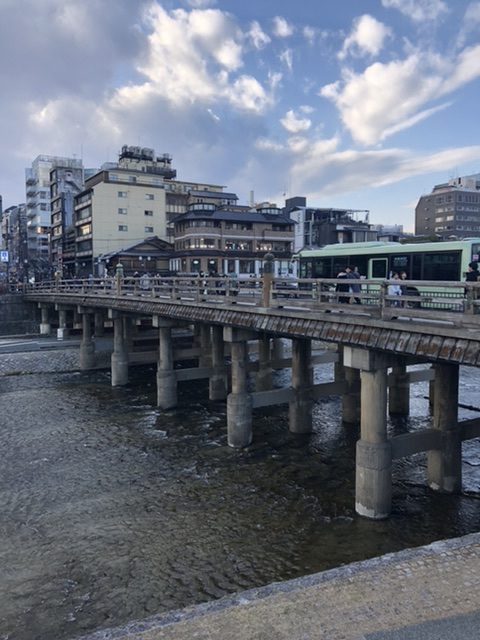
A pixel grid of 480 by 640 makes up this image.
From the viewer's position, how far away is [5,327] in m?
53.4

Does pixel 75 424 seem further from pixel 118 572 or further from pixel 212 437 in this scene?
pixel 118 572

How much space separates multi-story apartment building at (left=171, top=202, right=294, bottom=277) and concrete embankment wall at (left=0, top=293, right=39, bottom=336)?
800 inches

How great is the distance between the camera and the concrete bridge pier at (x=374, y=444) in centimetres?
1212

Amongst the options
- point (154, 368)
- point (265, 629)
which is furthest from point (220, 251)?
point (265, 629)

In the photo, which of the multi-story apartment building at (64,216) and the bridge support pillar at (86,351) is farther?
the multi-story apartment building at (64,216)

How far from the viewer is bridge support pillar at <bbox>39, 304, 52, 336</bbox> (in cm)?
5116

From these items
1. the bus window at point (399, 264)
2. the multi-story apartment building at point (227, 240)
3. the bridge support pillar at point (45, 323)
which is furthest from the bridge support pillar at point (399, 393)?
the multi-story apartment building at point (227, 240)

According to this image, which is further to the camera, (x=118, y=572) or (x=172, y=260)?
(x=172, y=260)

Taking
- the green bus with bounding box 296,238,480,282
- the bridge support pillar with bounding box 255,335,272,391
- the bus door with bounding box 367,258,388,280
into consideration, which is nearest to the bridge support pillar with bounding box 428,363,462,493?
the green bus with bounding box 296,238,480,282

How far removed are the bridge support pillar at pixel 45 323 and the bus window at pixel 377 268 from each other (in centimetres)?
3776

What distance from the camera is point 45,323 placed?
5184 centimetres

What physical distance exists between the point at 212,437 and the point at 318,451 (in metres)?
4.50

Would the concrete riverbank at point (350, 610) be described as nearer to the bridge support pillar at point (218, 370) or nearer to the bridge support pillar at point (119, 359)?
the bridge support pillar at point (218, 370)

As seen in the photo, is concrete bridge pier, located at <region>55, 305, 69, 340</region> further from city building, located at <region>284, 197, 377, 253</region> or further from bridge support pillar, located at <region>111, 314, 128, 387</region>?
city building, located at <region>284, 197, 377, 253</region>
